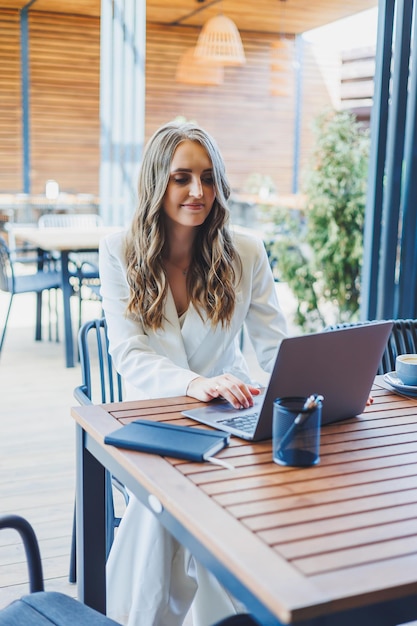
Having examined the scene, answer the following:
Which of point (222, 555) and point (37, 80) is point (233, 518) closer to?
point (222, 555)

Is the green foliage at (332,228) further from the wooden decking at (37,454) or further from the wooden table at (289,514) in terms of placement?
the wooden table at (289,514)

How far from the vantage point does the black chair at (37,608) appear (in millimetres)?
1364

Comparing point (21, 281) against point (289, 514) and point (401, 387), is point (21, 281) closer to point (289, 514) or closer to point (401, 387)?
point (401, 387)

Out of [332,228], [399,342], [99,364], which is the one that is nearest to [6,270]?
[332,228]

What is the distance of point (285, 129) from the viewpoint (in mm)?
11602

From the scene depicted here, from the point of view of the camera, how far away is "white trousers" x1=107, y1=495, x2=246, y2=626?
1760 millimetres

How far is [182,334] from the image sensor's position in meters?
2.12

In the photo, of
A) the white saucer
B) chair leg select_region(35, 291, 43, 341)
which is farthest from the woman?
chair leg select_region(35, 291, 43, 341)

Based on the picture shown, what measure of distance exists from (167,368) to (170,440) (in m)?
0.54

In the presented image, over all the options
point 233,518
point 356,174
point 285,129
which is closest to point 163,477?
point 233,518

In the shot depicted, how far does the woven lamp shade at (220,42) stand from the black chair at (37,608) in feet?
21.7

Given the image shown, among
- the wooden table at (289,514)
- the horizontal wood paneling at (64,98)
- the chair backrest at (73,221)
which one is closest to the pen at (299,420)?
the wooden table at (289,514)

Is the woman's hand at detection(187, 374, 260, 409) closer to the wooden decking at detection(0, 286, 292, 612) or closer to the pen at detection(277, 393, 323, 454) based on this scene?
the pen at detection(277, 393, 323, 454)

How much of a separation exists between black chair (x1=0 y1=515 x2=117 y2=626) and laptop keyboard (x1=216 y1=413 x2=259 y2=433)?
43 cm
